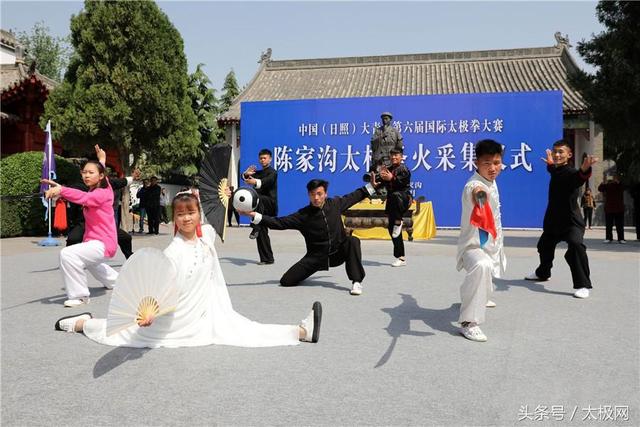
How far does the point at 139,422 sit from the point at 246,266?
225 inches

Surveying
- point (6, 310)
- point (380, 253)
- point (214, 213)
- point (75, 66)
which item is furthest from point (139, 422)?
point (75, 66)

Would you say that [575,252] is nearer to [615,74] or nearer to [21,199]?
[615,74]

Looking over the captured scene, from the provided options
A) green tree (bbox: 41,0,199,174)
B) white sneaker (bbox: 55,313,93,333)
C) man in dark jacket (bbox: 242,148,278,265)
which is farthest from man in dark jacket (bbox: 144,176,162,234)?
white sneaker (bbox: 55,313,93,333)

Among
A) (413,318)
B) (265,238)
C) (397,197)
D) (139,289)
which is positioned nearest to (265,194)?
(265,238)

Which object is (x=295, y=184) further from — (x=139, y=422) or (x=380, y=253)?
(x=139, y=422)

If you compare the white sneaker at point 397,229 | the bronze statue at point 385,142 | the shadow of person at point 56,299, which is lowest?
the shadow of person at point 56,299

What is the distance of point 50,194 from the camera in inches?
190

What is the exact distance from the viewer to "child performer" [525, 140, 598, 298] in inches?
227

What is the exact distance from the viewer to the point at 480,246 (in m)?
4.31

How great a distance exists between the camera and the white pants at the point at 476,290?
4.00 m

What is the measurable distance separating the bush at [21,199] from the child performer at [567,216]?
39.7ft

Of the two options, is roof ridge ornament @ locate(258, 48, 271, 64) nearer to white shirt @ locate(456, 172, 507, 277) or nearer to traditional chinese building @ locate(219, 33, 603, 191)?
traditional chinese building @ locate(219, 33, 603, 191)

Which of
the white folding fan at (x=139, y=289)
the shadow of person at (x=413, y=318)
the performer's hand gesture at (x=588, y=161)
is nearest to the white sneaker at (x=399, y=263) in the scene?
the shadow of person at (x=413, y=318)

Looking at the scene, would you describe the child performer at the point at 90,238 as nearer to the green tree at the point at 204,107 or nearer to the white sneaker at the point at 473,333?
the white sneaker at the point at 473,333
